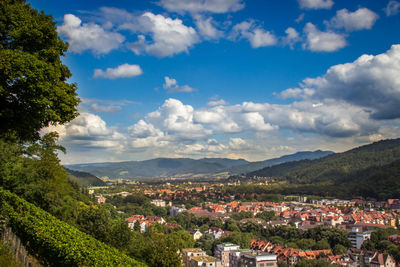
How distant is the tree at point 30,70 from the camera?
1081 centimetres

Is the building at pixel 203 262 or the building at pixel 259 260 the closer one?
the building at pixel 203 262

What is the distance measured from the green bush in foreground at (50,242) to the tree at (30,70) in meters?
3.30

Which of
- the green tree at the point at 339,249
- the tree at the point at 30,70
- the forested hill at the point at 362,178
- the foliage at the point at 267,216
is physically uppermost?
the tree at the point at 30,70

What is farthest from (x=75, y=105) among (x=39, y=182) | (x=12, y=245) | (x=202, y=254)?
(x=202, y=254)

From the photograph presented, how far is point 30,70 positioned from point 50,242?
5.57 m

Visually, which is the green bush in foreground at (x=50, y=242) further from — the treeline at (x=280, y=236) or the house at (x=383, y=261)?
the treeline at (x=280, y=236)

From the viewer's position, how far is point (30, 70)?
1081 cm

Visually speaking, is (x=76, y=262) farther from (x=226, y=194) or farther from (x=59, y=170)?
(x=226, y=194)

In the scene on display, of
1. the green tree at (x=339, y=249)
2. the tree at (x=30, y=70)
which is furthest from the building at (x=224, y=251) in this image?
the tree at (x=30, y=70)

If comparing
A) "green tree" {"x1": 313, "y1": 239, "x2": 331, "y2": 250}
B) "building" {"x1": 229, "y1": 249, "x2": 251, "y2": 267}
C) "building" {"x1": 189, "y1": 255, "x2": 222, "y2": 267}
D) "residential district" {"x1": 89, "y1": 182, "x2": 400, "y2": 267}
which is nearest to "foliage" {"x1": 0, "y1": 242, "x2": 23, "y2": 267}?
"residential district" {"x1": 89, "y1": 182, "x2": 400, "y2": 267}

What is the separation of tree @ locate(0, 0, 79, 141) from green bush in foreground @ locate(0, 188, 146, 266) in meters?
3.30

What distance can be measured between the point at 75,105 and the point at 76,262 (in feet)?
A: 22.8

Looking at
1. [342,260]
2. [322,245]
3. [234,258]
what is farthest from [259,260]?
[322,245]

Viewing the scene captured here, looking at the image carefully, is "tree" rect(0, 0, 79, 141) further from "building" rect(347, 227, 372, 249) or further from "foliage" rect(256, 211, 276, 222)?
"foliage" rect(256, 211, 276, 222)
